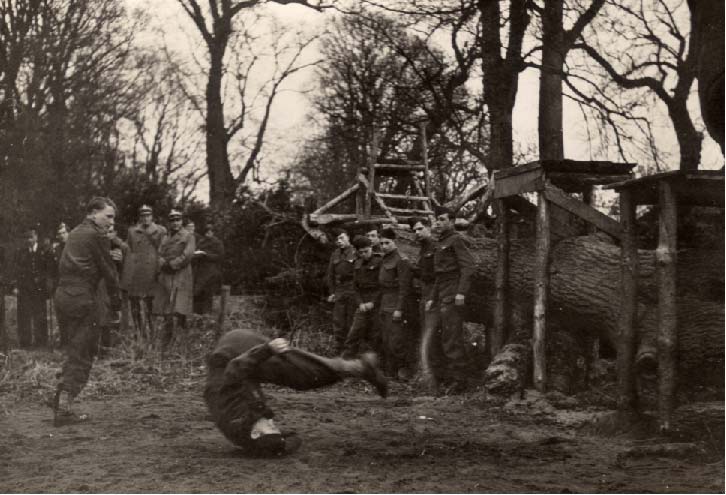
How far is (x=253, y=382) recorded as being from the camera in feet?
21.5

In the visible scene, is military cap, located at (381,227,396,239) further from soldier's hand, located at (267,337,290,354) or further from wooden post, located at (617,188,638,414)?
soldier's hand, located at (267,337,290,354)

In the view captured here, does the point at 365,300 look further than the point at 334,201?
No

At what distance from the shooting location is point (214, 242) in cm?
1498

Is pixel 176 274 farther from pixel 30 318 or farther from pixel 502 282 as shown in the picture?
pixel 502 282

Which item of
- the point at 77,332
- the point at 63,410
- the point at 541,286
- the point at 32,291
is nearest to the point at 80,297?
the point at 77,332

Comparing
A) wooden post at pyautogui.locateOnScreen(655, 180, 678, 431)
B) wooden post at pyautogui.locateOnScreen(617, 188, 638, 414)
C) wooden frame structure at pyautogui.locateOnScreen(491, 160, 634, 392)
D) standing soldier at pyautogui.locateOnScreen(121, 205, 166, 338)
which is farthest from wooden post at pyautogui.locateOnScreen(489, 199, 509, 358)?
standing soldier at pyautogui.locateOnScreen(121, 205, 166, 338)

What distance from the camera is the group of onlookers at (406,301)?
442 inches

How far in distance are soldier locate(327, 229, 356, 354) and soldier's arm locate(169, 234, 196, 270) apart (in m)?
2.05

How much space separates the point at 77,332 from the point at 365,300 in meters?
5.31

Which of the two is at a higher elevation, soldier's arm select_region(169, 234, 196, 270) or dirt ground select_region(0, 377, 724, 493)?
soldier's arm select_region(169, 234, 196, 270)

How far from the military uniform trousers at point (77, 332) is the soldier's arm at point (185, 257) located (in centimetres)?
515

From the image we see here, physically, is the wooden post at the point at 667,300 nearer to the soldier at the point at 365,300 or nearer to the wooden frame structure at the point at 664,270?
the wooden frame structure at the point at 664,270

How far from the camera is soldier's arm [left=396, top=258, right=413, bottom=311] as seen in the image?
39.8ft

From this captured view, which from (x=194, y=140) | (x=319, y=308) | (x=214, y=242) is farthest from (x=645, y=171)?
(x=194, y=140)
